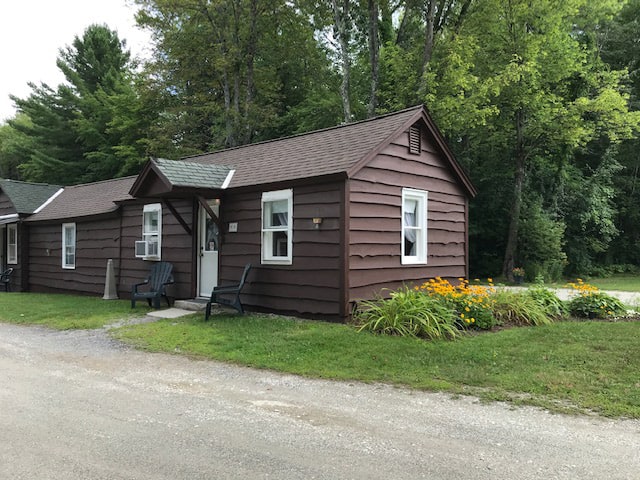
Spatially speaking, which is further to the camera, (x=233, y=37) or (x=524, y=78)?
(x=233, y=37)

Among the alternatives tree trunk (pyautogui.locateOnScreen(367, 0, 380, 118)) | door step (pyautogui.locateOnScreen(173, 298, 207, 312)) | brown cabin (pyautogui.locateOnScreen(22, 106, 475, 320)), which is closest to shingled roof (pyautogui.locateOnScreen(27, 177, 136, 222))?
brown cabin (pyautogui.locateOnScreen(22, 106, 475, 320))

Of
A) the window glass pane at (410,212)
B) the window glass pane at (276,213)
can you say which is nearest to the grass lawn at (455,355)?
the window glass pane at (276,213)

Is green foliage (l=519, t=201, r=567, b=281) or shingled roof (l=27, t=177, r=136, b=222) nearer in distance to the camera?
shingled roof (l=27, t=177, r=136, b=222)

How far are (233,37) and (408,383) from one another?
70.6 ft

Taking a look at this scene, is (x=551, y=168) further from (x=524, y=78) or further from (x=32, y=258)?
(x=32, y=258)

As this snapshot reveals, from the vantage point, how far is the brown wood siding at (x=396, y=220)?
888 cm

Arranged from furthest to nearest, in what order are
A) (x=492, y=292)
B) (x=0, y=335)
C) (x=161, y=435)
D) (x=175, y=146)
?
1. (x=175, y=146)
2. (x=492, y=292)
3. (x=0, y=335)
4. (x=161, y=435)

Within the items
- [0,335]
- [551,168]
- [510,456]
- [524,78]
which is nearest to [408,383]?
[510,456]

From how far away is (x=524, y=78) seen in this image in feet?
59.6

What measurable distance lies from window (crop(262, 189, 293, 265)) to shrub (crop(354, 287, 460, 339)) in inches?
92.0

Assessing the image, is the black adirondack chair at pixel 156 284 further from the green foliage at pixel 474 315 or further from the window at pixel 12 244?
the window at pixel 12 244

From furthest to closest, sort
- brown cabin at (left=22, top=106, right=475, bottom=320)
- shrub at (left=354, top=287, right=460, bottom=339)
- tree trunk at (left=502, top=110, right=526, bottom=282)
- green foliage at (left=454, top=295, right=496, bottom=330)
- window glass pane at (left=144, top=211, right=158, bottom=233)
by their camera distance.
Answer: tree trunk at (left=502, top=110, right=526, bottom=282)
window glass pane at (left=144, top=211, right=158, bottom=233)
brown cabin at (left=22, top=106, right=475, bottom=320)
green foliage at (left=454, top=295, right=496, bottom=330)
shrub at (left=354, top=287, right=460, bottom=339)

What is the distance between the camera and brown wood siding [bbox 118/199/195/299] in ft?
38.1

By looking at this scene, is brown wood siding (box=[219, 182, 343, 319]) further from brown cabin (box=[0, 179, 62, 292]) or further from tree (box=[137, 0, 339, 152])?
tree (box=[137, 0, 339, 152])
